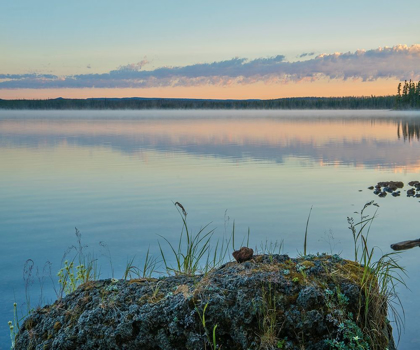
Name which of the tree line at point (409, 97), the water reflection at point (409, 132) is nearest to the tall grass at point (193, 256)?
the water reflection at point (409, 132)

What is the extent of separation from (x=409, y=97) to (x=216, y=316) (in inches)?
7104

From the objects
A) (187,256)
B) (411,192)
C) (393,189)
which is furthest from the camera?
(393,189)

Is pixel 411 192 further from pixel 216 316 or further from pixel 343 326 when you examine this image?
pixel 216 316

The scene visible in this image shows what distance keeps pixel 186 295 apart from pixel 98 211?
1057 centimetres

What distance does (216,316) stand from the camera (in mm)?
4547

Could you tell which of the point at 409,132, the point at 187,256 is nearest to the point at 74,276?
the point at 187,256

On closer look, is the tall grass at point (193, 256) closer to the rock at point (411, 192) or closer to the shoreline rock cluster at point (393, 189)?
the shoreline rock cluster at point (393, 189)

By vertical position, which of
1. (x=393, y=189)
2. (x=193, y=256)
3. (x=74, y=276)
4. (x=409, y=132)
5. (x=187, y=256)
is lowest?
(x=409, y=132)

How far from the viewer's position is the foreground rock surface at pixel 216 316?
448 centimetres

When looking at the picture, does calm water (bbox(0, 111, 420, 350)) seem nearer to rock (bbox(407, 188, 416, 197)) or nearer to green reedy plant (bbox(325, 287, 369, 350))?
rock (bbox(407, 188, 416, 197))

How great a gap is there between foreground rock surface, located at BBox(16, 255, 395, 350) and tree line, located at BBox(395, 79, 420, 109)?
171993 millimetres

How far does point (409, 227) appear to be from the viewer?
12.6m

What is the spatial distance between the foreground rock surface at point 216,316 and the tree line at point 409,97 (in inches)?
6771

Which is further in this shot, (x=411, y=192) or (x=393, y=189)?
(x=393, y=189)
